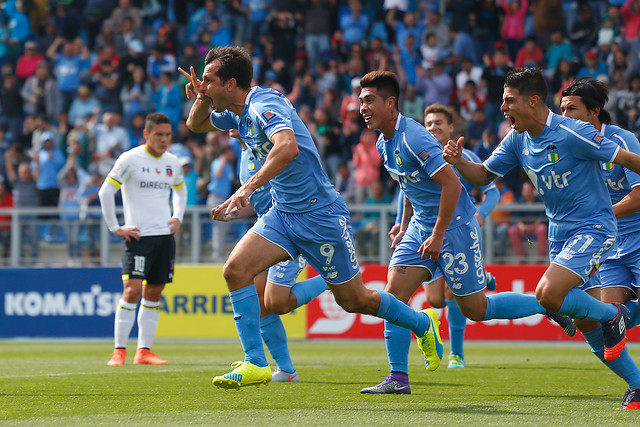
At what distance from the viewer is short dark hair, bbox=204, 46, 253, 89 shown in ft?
23.1

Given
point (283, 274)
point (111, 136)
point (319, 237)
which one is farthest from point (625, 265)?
point (111, 136)

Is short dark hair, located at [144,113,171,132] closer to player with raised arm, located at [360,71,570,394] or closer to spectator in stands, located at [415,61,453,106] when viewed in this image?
player with raised arm, located at [360,71,570,394]

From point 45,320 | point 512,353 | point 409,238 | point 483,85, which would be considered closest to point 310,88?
point 483,85

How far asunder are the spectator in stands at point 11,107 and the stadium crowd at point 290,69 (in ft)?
0.10

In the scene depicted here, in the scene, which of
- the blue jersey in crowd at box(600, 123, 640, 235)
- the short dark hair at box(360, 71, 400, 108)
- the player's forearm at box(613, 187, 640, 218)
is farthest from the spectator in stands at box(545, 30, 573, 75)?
the short dark hair at box(360, 71, 400, 108)

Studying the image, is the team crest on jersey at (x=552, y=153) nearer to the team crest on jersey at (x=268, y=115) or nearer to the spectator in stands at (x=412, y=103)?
the team crest on jersey at (x=268, y=115)

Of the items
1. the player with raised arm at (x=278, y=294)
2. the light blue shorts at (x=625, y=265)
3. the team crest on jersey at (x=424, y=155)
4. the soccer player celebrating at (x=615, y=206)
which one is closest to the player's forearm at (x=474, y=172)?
A: the team crest on jersey at (x=424, y=155)

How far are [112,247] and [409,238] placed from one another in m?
9.36

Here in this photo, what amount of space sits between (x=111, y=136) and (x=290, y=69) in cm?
401

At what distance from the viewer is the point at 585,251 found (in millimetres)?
6816

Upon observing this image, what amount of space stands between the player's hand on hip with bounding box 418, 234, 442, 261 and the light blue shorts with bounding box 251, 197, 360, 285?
0.65 meters

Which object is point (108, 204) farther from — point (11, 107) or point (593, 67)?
point (11, 107)

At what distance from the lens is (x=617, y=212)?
7.58 m

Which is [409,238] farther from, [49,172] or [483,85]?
[49,172]
